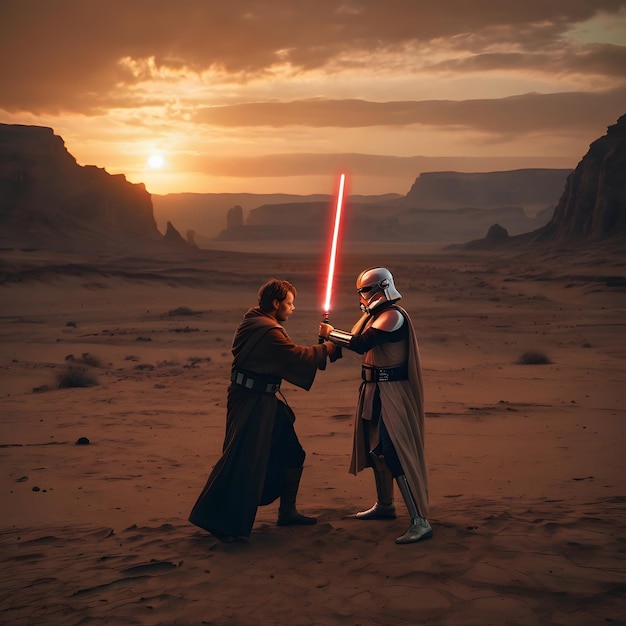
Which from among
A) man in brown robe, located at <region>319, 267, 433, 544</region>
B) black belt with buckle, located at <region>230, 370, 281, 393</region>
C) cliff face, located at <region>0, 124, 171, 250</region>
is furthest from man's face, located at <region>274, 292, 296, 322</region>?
cliff face, located at <region>0, 124, 171, 250</region>

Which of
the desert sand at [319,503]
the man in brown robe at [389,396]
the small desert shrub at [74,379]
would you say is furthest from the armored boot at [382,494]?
the small desert shrub at [74,379]

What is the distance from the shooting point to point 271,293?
22.2ft

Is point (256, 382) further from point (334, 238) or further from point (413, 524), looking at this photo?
point (413, 524)

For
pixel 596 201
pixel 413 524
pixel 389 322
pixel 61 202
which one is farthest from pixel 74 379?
pixel 61 202

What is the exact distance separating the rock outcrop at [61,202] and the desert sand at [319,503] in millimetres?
69063

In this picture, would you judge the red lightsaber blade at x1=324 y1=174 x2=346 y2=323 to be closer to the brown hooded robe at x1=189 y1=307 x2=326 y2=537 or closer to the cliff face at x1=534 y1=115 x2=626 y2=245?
the brown hooded robe at x1=189 y1=307 x2=326 y2=537

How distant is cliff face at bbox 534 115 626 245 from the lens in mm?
71938

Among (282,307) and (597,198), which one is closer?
(282,307)

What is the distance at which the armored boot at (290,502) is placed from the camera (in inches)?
271

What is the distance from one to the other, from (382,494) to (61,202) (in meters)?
95.4

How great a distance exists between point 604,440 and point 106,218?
97715 millimetres

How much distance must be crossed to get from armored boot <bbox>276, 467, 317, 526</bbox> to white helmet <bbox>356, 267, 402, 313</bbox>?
1529 mm

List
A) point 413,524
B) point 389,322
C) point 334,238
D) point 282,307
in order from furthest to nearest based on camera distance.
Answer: point 282,307, point 389,322, point 413,524, point 334,238

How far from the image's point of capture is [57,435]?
36.1 feet
